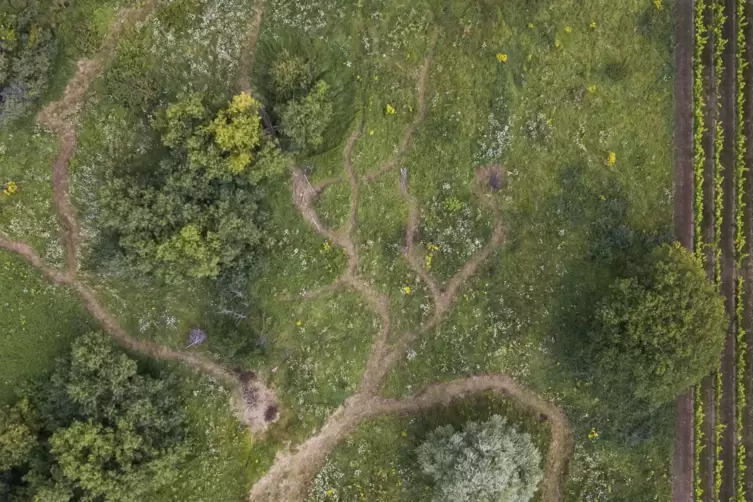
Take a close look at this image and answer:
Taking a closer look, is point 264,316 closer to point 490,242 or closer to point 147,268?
point 147,268

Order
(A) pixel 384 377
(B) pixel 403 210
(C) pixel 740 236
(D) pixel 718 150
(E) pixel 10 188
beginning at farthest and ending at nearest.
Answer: (D) pixel 718 150
(A) pixel 384 377
(C) pixel 740 236
(B) pixel 403 210
(E) pixel 10 188

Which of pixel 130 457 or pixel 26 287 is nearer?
pixel 130 457

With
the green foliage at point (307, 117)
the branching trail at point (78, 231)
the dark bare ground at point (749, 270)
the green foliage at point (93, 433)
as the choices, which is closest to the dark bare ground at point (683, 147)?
the dark bare ground at point (749, 270)

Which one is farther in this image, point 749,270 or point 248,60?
point 749,270

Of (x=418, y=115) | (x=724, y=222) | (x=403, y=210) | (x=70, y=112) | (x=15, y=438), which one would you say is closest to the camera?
(x=15, y=438)

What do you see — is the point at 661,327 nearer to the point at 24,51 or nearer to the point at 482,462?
the point at 482,462

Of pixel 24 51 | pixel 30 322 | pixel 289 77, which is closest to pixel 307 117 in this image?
pixel 289 77

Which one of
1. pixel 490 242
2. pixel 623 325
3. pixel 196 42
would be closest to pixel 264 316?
pixel 490 242
